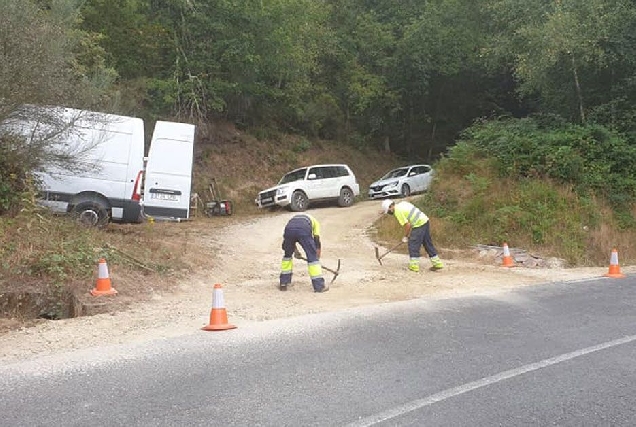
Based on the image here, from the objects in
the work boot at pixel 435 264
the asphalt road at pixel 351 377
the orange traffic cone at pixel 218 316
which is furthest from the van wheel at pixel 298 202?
the orange traffic cone at pixel 218 316

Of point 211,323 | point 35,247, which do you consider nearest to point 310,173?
point 35,247

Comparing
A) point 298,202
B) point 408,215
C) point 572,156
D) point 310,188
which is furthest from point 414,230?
point 310,188

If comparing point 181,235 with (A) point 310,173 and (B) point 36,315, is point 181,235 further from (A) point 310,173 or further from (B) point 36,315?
(A) point 310,173

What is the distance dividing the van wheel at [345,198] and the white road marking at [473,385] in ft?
57.3

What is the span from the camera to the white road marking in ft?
15.0

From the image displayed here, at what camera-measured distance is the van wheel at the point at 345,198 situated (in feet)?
79.1

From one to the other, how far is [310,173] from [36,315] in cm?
1580

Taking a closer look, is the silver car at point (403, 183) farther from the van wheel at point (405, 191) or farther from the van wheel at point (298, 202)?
the van wheel at point (298, 202)

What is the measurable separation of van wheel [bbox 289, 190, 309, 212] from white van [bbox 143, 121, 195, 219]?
6.78 m

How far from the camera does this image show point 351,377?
18.0 ft

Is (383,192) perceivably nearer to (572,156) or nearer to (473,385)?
(572,156)

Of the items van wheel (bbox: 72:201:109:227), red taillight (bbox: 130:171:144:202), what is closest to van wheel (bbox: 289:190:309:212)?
red taillight (bbox: 130:171:144:202)

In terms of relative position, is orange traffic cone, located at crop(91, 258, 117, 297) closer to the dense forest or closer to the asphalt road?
the asphalt road

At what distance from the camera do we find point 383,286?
33.9ft
